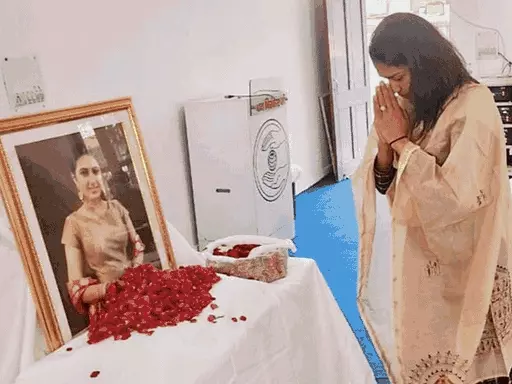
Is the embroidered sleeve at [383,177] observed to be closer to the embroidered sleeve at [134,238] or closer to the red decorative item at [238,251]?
the red decorative item at [238,251]

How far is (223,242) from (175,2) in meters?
2.08

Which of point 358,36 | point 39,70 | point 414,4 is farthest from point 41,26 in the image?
point 414,4

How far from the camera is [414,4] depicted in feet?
23.4

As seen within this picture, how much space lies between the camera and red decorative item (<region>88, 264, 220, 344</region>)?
6.04 feet

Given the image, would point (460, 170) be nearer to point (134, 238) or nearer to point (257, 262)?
point (257, 262)

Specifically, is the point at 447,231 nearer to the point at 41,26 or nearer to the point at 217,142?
the point at 41,26

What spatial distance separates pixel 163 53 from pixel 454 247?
263 cm

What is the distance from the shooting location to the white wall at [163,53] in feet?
9.64

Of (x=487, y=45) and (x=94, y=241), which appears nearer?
(x=94, y=241)

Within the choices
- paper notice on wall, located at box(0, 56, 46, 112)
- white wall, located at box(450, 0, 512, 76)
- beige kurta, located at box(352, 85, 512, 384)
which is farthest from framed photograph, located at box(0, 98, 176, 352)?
white wall, located at box(450, 0, 512, 76)

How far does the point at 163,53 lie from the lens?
3.89 metres

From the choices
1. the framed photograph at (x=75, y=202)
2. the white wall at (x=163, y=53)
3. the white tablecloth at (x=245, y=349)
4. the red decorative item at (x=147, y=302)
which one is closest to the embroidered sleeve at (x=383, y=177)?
the white tablecloth at (x=245, y=349)

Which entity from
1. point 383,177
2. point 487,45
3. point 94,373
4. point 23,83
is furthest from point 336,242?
point 94,373

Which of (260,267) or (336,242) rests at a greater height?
(260,267)
